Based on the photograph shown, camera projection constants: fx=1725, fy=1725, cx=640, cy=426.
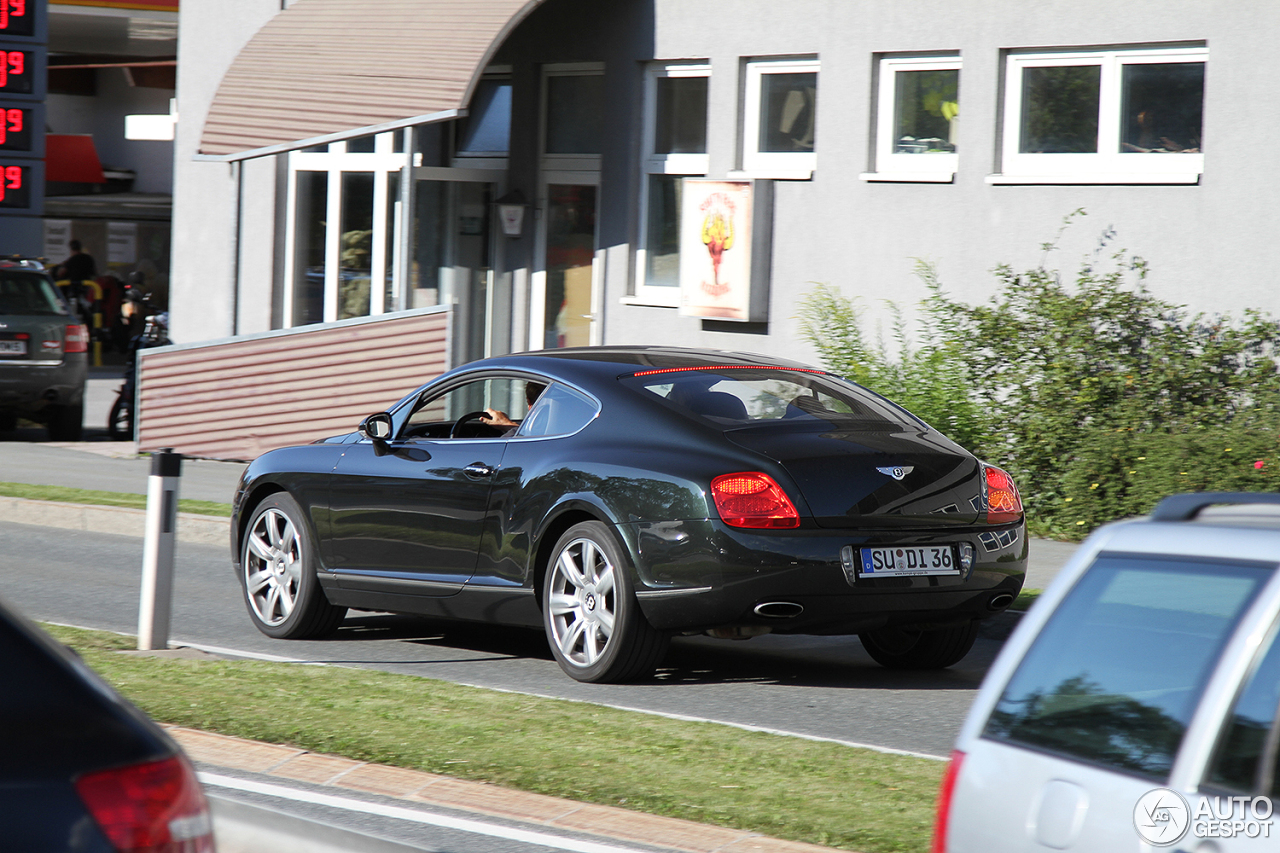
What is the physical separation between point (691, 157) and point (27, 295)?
8249mm

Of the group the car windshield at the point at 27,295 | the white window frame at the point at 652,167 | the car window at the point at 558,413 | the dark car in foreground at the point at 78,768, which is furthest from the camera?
the car windshield at the point at 27,295

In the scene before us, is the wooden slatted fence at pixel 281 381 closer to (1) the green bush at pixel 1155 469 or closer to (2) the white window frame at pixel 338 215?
(2) the white window frame at pixel 338 215

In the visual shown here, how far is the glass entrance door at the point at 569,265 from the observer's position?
17.5 m

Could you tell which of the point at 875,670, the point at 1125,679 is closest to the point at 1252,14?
the point at 875,670

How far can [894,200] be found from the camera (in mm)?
14484

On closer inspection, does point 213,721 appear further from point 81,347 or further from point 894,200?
point 81,347

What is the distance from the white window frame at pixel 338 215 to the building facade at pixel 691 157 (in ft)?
0.11

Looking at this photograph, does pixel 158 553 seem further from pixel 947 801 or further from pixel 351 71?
pixel 351 71

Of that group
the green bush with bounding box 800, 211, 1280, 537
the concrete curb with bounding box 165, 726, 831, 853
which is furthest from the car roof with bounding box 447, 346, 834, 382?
the green bush with bounding box 800, 211, 1280, 537

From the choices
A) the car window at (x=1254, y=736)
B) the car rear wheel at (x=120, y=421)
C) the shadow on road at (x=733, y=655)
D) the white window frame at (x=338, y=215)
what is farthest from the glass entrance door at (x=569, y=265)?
the car window at (x=1254, y=736)

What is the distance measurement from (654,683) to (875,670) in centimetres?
124

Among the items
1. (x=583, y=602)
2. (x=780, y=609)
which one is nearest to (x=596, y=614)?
(x=583, y=602)

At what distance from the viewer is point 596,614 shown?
7516 mm

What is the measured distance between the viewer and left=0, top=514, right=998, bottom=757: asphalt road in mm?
7051
